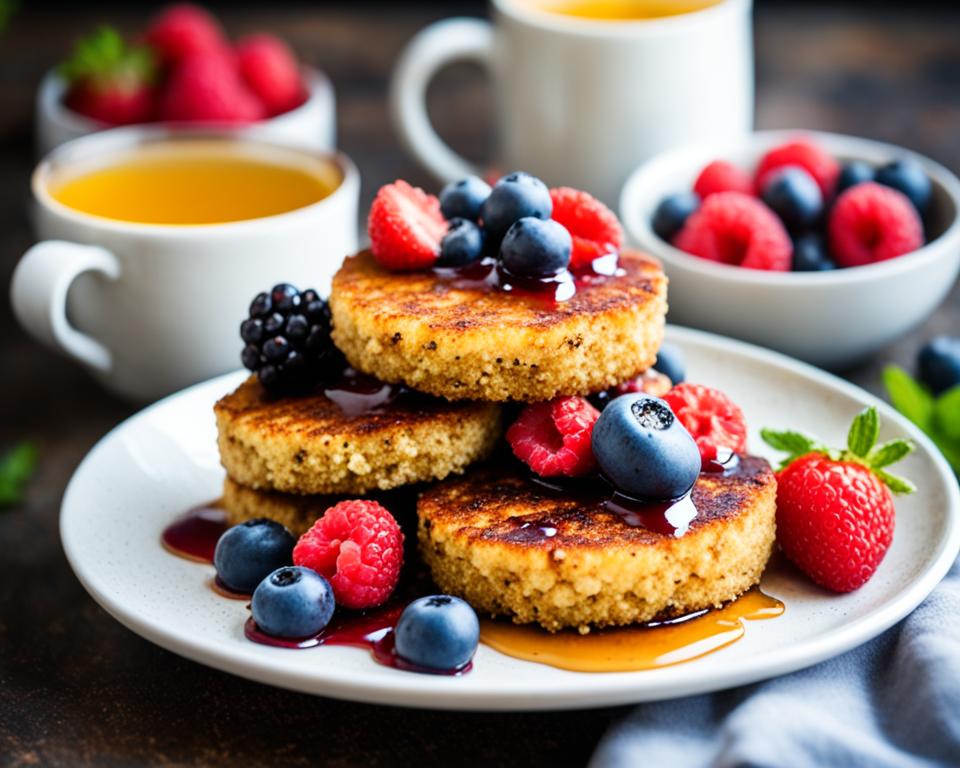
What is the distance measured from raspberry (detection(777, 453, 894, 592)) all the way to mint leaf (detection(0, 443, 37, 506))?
1.20 meters

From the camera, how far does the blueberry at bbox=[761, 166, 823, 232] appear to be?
248cm

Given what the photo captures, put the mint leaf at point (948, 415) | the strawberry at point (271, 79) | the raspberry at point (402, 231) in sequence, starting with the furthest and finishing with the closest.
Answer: the strawberry at point (271, 79) < the mint leaf at point (948, 415) < the raspberry at point (402, 231)

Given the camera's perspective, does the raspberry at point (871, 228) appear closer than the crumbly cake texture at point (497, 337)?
No

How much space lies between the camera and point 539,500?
A: 1646 millimetres

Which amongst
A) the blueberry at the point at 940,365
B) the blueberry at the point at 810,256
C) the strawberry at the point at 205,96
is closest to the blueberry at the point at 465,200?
the blueberry at the point at 810,256

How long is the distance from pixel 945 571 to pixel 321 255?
122 centimetres

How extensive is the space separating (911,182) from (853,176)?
0.11 m

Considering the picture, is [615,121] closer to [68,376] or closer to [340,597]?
[68,376]

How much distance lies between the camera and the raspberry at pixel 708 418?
1732 mm

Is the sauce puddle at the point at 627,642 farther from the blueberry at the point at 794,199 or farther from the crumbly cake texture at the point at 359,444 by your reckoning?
the blueberry at the point at 794,199

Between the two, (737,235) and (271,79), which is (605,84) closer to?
(737,235)

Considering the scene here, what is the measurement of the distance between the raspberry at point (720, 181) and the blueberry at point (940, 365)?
20.1 inches

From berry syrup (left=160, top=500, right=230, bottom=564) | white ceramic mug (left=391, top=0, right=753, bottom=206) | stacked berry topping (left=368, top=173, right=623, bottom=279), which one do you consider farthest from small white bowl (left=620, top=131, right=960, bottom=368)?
berry syrup (left=160, top=500, right=230, bottom=564)

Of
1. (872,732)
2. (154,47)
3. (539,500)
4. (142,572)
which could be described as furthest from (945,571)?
(154,47)
